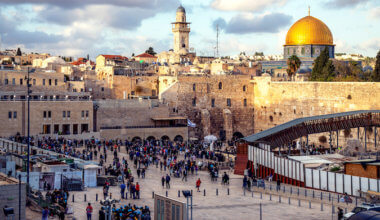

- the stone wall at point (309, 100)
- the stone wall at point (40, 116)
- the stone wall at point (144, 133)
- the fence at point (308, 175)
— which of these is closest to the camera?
the fence at point (308, 175)

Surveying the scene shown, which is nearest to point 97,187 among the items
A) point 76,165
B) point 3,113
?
point 76,165

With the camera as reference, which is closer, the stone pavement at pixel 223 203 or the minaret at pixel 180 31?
the stone pavement at pixel 223 203

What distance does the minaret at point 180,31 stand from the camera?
75.4 meters

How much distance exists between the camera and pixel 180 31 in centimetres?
7544

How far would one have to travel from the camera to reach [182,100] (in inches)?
1880

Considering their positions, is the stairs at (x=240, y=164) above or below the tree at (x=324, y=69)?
below

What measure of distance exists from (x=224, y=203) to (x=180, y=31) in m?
56.6

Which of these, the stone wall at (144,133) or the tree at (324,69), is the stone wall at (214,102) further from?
the tree at (324,69)

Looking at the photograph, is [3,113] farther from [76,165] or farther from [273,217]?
[273,217]

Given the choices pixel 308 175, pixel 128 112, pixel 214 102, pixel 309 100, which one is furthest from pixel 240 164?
pixel 214 102

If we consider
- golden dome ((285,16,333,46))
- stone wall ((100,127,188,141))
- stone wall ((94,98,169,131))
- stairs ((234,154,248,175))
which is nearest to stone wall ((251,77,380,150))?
stone wall ((100,127,188,141))

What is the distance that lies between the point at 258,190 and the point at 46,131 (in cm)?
2091

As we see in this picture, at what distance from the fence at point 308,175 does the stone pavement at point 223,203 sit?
195 cm

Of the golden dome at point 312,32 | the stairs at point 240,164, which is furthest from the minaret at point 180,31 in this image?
the stairs at point 240,164
